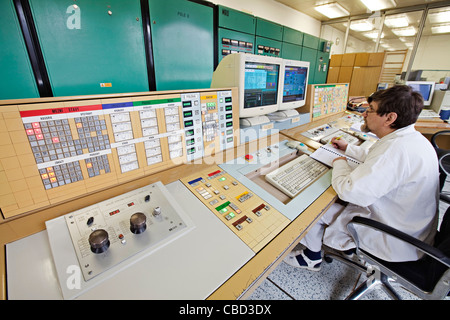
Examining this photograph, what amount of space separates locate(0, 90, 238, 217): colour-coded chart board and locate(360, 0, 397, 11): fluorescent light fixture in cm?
588

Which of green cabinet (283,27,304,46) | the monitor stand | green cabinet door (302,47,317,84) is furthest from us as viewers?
green cabinet door (302,47,317,84)

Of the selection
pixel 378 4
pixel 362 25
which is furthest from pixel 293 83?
pixel 362 25

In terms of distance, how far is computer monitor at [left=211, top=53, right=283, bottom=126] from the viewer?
1286 millimetres

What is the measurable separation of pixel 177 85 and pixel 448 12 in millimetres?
7280

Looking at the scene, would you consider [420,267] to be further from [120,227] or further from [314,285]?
[120,227]

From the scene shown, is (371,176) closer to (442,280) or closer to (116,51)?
(442,280)

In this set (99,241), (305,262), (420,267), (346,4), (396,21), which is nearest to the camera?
(99,241)

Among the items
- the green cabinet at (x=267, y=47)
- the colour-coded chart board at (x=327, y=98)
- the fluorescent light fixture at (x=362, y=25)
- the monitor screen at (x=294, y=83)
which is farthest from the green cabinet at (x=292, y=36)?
the fluorescent light fixture at (x=362, y=25)

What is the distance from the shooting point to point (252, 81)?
1.36 m

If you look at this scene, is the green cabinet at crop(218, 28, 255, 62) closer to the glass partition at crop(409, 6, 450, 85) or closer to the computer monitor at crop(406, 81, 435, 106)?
the computer monitor at crop(406, 81, 435, 106)

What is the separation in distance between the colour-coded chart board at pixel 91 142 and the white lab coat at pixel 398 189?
0.84 meters

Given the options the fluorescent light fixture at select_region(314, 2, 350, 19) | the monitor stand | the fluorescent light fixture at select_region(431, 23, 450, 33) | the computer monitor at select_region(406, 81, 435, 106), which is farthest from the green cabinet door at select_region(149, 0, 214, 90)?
the fluorescent light fixture at select_region(431, 23, 450, 33)

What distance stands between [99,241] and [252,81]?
1202mm

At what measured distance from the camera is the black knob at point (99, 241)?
1.97 feet
